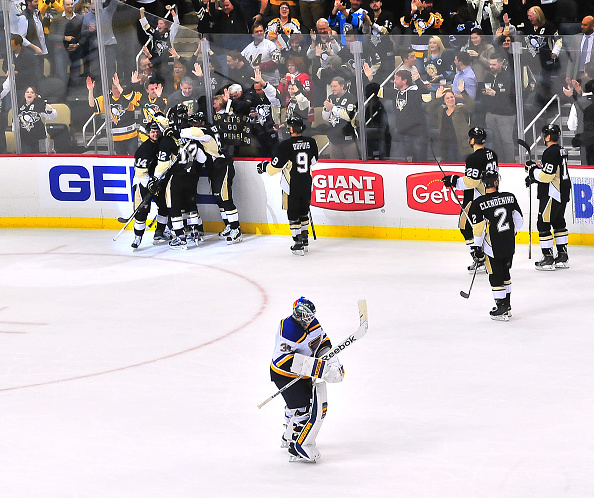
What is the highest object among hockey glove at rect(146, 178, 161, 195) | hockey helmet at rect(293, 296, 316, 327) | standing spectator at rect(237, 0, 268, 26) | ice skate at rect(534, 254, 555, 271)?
standing spectator at rect(237, 0, 268, 26)

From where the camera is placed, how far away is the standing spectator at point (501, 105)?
1111 cm

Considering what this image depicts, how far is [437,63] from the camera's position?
37.2ft

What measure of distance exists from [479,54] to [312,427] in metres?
6.38

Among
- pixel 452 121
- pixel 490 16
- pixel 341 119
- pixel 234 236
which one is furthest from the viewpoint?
pixel 490 16

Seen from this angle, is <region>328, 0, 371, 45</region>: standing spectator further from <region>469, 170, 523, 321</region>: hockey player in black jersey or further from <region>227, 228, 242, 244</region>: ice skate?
<region>469, 170, 523, 321</region>: hockey player in black jersey

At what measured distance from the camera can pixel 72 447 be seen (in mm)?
6324

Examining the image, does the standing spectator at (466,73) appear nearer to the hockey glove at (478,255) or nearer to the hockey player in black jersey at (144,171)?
the hockey glove at (478,255)

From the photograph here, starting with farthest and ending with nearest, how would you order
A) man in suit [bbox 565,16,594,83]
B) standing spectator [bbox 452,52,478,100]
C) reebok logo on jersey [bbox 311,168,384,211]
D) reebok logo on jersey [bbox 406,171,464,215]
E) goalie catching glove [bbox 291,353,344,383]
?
reebok logo on jersey [bbox 311,168,384,211] < reebok logo on jersey [bbox 406,171,464,215] < standing spectator [bbox 452,52,478,100] < man in suit [bbox 565,16,594,83] < goalie catching glove [bbox 291,353,344,383]

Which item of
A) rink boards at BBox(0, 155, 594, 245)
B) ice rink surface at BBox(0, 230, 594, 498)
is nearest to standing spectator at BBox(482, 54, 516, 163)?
rink boards at BBox(0, 155, 594, 245)

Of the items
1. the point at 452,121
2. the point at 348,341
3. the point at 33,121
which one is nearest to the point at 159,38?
the point at 33,121

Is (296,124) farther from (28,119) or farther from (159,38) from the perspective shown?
(28,119)

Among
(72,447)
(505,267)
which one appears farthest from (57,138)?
(72,447)

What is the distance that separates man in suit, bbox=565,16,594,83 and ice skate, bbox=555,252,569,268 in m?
1.90

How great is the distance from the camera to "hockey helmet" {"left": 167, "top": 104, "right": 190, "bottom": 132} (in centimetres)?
1220
